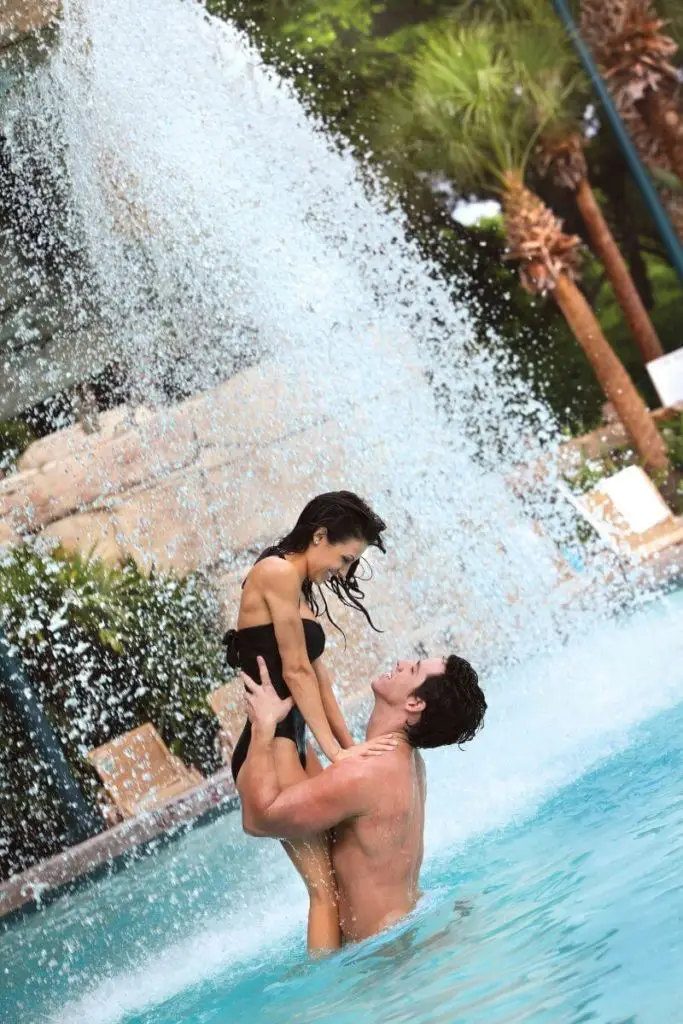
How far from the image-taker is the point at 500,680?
757 centimetres

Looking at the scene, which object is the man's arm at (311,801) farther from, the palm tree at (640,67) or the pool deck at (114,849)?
the palm tree at (640,67)

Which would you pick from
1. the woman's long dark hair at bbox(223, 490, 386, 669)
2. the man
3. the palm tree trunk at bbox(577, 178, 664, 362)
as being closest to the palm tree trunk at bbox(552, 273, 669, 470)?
the palm tree trunk at bbox(577, 178, 664, 362)

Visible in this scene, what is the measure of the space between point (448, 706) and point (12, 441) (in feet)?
21.8

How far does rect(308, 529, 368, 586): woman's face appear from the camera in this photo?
141 inches

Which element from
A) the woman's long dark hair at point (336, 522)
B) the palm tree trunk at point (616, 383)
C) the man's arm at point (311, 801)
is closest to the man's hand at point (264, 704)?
the man's arm at point (311, 801)

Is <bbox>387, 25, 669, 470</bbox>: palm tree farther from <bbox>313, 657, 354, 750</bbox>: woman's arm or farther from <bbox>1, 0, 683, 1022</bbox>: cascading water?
<bbox>313, 657, 354, 750</bbox>: woman's arm

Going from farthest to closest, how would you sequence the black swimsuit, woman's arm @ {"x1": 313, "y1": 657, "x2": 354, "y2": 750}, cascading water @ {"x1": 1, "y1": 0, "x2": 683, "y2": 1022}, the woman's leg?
cascading water @ {"x1": 1, "y1": 0, "x2": 683, "y2": 1022}
woman's arm @ {"x1": 313, "y1": 657, "x2": 354, "y2": 750}
the black swimsuit
the woman's leg

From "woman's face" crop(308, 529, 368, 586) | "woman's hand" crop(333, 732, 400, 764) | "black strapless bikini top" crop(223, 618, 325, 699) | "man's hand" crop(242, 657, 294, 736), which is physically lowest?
"woman's hand" crop(333, 732, 400, 764)

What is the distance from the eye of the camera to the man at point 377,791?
11.1ft

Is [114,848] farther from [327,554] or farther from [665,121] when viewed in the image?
[665,121]

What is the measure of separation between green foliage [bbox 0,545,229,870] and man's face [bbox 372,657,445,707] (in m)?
4.83

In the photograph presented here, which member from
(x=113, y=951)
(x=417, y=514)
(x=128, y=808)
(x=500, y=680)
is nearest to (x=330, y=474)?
(x=417, y=514)

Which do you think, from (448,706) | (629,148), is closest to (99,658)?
(448,706)

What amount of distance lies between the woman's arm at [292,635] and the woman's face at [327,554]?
7 centimetres
